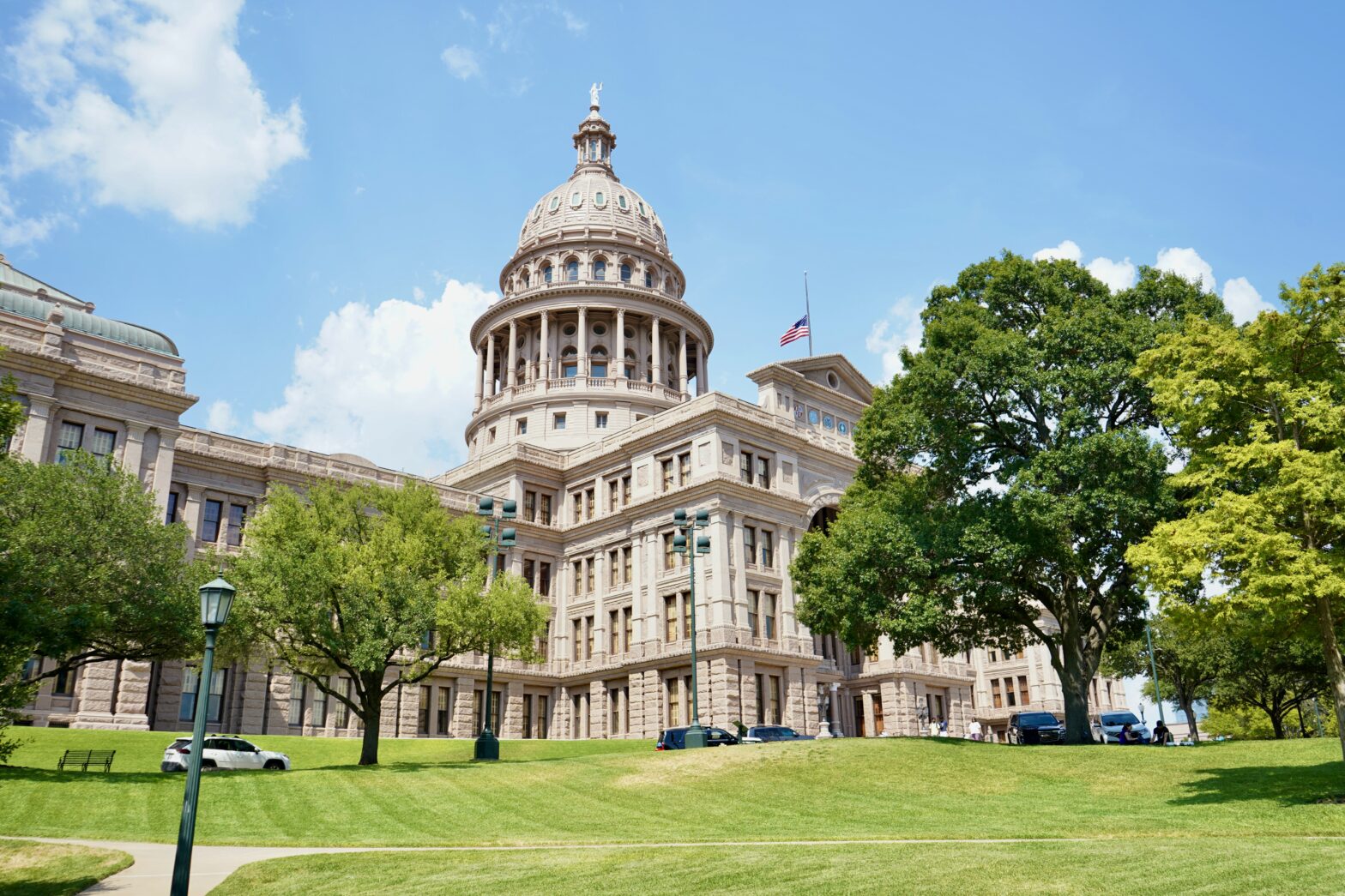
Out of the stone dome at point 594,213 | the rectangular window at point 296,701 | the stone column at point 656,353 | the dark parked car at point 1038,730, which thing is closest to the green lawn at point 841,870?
the dark parked car at point 1038,730

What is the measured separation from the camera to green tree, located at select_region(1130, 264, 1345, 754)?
21516mm

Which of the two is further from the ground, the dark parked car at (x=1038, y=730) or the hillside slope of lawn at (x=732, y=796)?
the dark parked car at (x=1038, y=730)

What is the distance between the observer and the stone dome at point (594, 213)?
92.9 m

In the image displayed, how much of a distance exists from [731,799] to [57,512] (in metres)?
Result: 24.4

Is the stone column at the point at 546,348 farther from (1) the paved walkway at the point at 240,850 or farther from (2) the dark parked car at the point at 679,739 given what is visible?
(1) the paved walkway at the point at 240,850

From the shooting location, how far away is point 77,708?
148 ft

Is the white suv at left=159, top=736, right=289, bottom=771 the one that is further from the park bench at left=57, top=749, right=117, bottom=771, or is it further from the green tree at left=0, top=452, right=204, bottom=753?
the green tree at left=0, top=452, right=204, bottom=753

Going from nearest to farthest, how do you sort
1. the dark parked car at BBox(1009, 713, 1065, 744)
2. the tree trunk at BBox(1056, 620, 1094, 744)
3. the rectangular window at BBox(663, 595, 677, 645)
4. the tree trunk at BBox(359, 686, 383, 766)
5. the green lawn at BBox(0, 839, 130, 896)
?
the green lawn at BBox(0, 839, 130, 896)
the tree trunk at BBox(359, 686, 383, 766)
the tree trunk at BBox(1056, 620, 1094, 744)
the dark parked car at BBox(1009, 713, 1065, 744)
the rectangular window at BBox(663, 595, 677, 645)

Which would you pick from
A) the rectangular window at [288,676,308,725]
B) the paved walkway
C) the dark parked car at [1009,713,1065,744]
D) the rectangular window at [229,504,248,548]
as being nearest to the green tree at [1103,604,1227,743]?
the dark parked car at [1009,713,1065,744]

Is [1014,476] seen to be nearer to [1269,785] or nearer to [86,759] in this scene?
[1269,785]

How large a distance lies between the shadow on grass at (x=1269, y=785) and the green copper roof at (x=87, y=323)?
50063 millimetres

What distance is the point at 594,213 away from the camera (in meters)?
94.2

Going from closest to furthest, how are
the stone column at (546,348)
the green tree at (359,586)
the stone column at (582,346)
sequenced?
1. the green tree at (359,586)
2. the stone column at (582,346)
3. the stone column at (546,348)

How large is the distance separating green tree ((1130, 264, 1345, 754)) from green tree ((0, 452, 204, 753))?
30153mm
